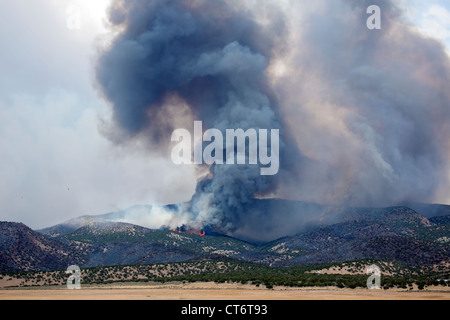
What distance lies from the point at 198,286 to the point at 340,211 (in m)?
117

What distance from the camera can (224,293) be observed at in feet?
209

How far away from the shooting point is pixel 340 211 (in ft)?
602

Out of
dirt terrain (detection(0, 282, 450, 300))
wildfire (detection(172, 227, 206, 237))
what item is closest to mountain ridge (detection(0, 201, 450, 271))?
wildfire (detection(172, 227, 206, 237))

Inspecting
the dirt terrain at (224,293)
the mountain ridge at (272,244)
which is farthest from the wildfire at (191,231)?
the dirt terrain at (224,293)

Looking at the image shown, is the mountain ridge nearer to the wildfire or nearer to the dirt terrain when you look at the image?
the wildfire

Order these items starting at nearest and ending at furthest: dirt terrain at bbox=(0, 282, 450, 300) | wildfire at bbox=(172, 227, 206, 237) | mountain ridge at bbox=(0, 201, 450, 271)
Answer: dirt terrain at bbox=(0, 282, 450, 300) → mountain ridge at bbox=(0, 201, 450, 271) → wildfire at bbox=(172, 227, 206, 237)

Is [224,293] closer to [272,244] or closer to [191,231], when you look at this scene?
[272,244]

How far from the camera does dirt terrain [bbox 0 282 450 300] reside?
55.6 metres

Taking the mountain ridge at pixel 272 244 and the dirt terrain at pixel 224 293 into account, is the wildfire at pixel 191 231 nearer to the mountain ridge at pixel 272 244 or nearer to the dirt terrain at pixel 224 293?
the mountain ridge at pixel 272 244

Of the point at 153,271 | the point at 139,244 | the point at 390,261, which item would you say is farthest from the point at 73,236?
the point at 390,261

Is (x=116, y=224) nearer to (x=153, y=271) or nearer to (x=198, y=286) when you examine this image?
(x=153, y=271)

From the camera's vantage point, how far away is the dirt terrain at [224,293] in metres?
55.6

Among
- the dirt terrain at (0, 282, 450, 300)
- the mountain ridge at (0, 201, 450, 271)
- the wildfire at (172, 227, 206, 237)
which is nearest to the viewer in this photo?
the dirt terrain at (0, 282, 450, 300)

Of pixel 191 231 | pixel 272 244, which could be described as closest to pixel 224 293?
pixel 272 244
